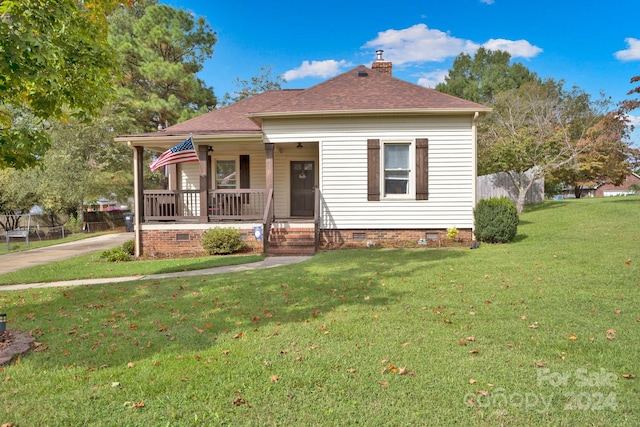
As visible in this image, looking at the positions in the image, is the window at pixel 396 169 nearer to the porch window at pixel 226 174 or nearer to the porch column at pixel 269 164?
the porch column at pixel 269 164

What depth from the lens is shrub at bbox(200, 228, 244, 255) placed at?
10.9 meters

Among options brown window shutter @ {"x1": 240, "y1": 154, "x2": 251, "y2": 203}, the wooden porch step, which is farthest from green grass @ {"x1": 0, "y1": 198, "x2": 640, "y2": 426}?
brown window shutter @ {"x1": 240, "y1": 154, "x2": 251, "y2": 203}

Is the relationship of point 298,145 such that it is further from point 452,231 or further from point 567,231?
point 567,231

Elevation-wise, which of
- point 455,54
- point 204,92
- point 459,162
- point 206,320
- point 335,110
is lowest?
point 206,320

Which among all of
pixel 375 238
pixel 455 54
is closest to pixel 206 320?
pixel 375 238

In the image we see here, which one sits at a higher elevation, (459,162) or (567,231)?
(459,162)

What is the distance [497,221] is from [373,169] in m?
3.62

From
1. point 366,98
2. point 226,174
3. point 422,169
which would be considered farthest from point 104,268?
point 422,169

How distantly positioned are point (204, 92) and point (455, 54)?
115 ft

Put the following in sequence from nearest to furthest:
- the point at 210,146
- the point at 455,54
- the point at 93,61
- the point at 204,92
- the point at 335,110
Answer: the point at 93,61, the point at 335,110, the point at 210,146, the point at 204,92, the point at 455,54

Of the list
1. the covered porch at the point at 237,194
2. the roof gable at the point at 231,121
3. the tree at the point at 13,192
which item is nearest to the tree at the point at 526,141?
the covered porch at the point at 237,194

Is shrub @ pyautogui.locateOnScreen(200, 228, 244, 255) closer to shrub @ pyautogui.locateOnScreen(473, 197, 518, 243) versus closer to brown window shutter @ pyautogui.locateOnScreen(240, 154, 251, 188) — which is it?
brown window shutter @ pyautogui.locateOnScreen(240, 154, 251, 188)

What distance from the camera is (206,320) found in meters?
5.01

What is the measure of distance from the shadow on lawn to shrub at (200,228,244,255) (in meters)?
2.89
